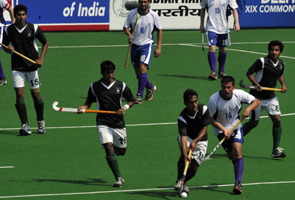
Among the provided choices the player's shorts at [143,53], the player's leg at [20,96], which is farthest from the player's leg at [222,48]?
the player's leg at [20,96]

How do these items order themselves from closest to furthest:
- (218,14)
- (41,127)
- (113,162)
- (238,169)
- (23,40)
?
(238,169)
(113,162)
(23,40)
(41,127)
(218,14)

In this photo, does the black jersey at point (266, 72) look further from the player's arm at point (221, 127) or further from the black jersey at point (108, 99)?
the black jersey at point (108, 99)

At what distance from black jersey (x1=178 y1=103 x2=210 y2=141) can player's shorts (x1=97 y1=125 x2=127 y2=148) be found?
1100mm

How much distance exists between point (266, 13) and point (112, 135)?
619 inches

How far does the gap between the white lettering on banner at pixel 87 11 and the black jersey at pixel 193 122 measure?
45.6 ft

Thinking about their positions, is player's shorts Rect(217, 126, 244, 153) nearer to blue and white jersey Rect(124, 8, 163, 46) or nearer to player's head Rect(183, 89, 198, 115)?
player's head Rect(183, 89, 198, 115)

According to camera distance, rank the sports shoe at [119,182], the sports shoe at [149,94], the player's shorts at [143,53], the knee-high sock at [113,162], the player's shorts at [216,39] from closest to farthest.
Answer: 1. the knee-high sock at [113,162]
2. the sports shoe at [119,182]
3. the player's shorts at [143,53]
4. the sports shoe at [149,94]
5. the player's shorts at [216,39]

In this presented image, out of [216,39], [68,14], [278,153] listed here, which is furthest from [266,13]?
[278,153]

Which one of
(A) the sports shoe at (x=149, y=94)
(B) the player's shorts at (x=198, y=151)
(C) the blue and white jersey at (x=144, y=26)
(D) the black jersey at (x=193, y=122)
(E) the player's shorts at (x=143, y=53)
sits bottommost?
(B) the player's shorts at (x=198, y=151)

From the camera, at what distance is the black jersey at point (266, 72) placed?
10.5 metres

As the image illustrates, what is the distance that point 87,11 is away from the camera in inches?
864

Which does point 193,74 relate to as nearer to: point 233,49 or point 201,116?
point 233,49

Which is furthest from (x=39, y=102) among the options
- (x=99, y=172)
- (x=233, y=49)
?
(x=233, y=49)

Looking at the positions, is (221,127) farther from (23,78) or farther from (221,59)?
(221,59)
